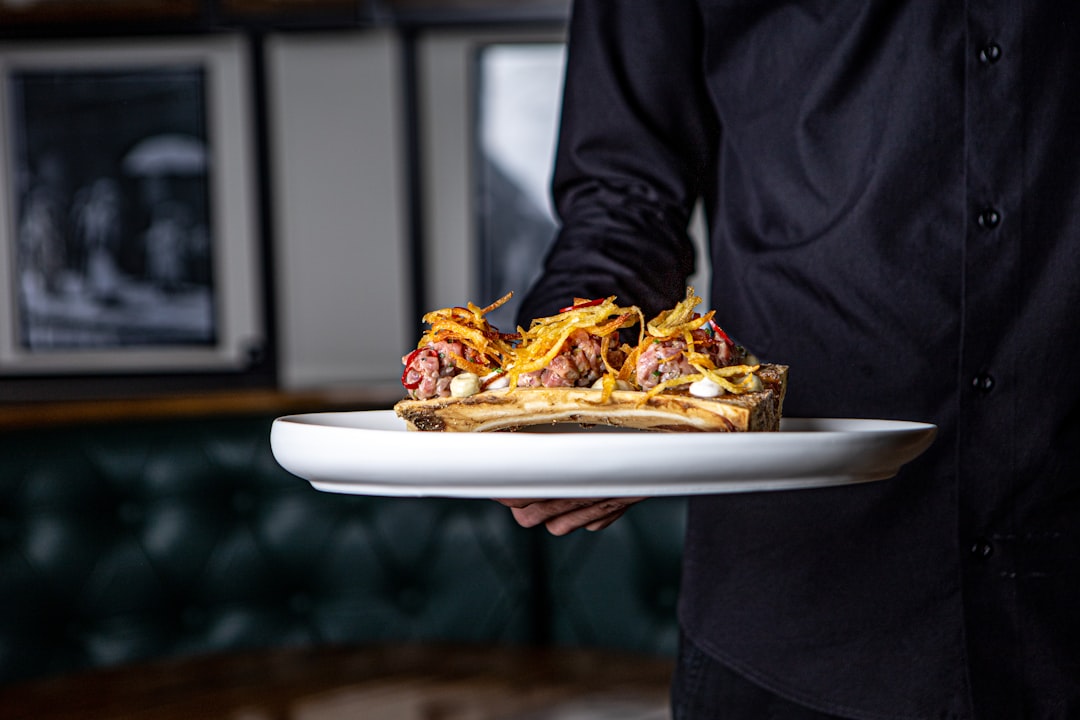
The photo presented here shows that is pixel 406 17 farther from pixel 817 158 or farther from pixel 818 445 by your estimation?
pixel 818 445

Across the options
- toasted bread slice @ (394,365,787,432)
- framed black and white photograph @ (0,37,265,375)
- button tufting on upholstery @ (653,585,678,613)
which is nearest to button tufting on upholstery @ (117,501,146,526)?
framed black and white photograph @ (0,37,265,375)

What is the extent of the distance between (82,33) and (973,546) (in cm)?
→ 272

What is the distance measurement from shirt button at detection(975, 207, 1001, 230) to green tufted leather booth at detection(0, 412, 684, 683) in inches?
66.8

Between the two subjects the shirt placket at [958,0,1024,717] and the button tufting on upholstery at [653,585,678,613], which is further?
the button tufting on upholstery at [653,585,678,613]

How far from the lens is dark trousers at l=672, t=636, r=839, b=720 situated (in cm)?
106

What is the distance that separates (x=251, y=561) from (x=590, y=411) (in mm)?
1912

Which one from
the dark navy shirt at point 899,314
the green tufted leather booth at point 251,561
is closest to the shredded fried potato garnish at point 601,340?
the dark navy shirt at point 899,314

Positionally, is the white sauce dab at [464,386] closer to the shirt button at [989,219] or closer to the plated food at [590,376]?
the plated food at [590,376]

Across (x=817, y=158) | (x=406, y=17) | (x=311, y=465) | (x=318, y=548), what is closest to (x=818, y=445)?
(x=311, y=465)

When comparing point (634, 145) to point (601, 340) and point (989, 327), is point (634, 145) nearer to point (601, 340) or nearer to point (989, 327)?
point (601, 340)

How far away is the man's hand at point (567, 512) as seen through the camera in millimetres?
817

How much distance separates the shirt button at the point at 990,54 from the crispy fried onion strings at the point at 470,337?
0.49 meters

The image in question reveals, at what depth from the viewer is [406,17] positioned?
114 inches

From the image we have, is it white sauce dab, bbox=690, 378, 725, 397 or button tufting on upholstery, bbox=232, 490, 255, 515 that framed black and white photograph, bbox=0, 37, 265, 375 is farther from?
white sauce dab, bbox=690, 378, 725, 397
